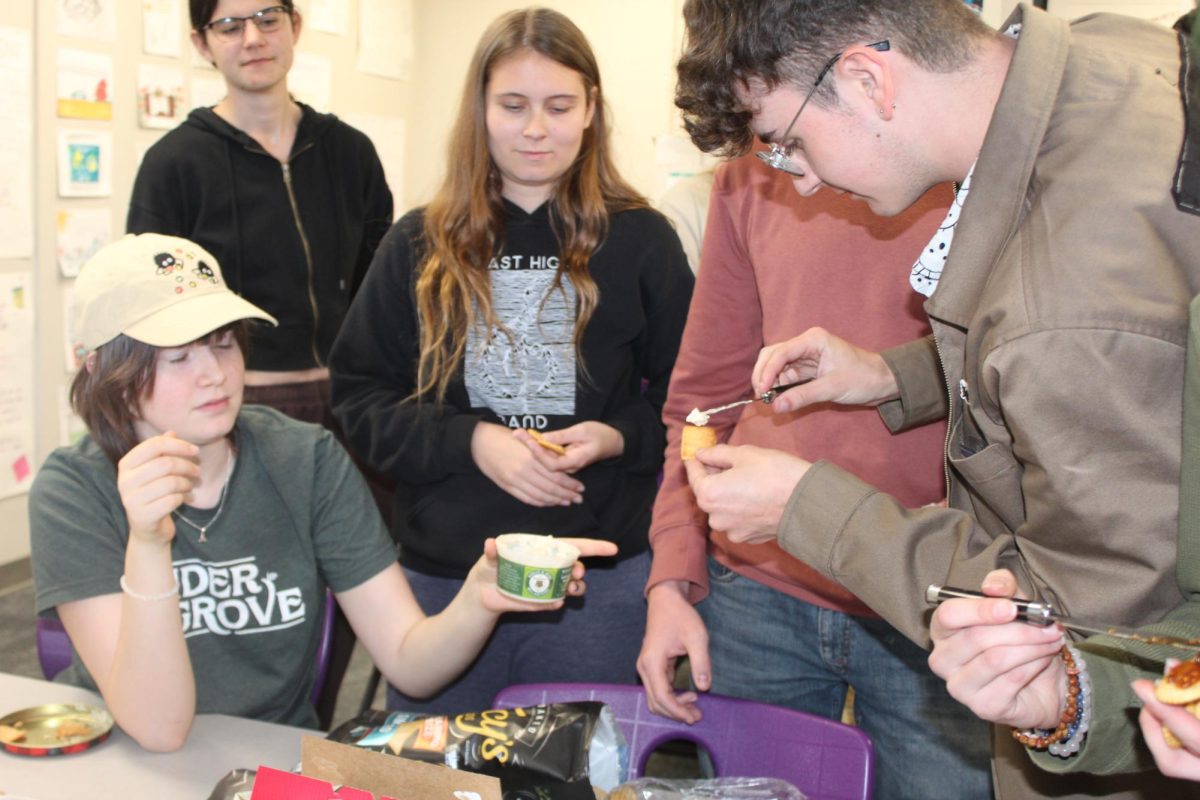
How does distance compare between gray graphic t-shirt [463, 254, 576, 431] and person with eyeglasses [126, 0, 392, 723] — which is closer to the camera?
gray graphic t-shirt [463, 254, 576, 431]

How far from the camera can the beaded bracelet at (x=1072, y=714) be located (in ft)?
3.55

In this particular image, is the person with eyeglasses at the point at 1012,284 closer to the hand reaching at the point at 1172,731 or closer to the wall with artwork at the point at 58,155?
the hand reaching at the point at 1172,731

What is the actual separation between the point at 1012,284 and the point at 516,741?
2.47 ft

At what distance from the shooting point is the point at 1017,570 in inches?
45.8

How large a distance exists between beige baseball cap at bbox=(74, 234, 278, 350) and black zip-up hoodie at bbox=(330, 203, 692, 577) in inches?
16.3

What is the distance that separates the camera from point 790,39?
4.02 feet

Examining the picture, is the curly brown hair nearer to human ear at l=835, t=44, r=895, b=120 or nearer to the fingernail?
human ear at l=835, t=44, r=895, b=120

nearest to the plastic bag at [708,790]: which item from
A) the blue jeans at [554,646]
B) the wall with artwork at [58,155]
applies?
the blue jeans at [554,646]

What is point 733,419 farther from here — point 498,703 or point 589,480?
point 498,703

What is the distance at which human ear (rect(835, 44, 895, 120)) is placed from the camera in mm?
1181

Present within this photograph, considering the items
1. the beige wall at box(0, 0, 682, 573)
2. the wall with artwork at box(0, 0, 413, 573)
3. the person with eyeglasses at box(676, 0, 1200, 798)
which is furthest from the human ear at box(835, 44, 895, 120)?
the wall with artwork at box(0, 0, 413, 573)

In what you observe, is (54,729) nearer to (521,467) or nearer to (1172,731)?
(521,467)

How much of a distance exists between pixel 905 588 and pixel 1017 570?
124 millimetres

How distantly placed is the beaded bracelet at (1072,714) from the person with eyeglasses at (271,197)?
212cm
